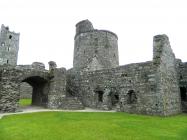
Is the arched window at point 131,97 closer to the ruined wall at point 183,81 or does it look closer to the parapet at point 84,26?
the ruined wall at point 183,81

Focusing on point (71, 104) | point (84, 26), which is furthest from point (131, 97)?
point (84, 26)

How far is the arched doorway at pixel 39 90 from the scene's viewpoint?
2053 centimetres

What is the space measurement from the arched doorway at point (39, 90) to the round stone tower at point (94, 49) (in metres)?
6.29

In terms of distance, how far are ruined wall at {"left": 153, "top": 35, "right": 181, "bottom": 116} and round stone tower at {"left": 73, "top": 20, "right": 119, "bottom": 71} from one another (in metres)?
10.6

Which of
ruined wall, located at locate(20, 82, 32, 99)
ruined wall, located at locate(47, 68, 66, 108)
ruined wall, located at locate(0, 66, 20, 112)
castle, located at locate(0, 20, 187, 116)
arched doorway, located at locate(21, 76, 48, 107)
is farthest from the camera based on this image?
ruined wall, located at locate(20, 82, 32, 99)

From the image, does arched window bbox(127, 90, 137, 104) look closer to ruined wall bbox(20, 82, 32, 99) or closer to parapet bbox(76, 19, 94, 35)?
parapet bbox(76, 19, 94, 35)

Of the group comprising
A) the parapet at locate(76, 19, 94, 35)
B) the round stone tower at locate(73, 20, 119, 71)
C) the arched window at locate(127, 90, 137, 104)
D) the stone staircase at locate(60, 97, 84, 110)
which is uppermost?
the parapet at locate(76, 19, 94, 35)

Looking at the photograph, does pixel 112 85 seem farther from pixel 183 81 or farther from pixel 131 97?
pixel 183 81

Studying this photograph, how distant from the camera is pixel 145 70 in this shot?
50.4 ft

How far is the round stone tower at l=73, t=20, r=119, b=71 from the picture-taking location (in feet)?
84.9

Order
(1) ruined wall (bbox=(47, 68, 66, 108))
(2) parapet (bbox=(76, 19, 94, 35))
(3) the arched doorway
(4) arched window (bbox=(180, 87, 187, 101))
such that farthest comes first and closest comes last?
(2) parapet (bbox=(76, 19, 94, 35)) → (3) the arched doorway → (1) ruined wall (bbox=(47, 68, 66, 108)) → (4) arched window (bbox=(180, 87, 187, 101))

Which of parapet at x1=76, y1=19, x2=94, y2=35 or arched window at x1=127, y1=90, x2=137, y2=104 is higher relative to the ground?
parapet at x1=76, y1=19, x2=94, y2=35

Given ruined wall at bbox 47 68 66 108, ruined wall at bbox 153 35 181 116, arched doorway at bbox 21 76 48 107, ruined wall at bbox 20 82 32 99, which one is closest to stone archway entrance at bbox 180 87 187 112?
ruined wall at bbox 153 35 181 116

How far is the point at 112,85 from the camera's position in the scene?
59.0 feet
